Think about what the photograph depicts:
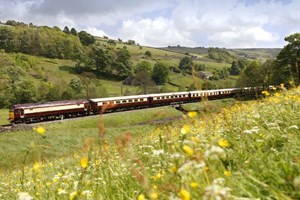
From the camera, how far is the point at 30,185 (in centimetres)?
509

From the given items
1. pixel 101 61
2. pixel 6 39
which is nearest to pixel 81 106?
pixel 101 61

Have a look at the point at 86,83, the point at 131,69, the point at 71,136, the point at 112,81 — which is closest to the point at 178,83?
the point at 131,69

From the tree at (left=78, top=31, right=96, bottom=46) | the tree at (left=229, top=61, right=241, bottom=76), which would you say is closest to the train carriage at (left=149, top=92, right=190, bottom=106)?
the tree at (left=229, top=61, right=241, bottom=76)

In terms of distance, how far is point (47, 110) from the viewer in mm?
43969

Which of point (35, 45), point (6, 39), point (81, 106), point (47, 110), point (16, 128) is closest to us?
point (16, 128)

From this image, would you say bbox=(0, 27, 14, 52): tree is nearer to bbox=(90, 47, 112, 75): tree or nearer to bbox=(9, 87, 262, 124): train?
bbox=(90, 47, 112, 75): tree

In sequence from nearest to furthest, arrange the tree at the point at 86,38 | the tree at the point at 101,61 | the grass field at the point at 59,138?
the grass field at the point at 59,138
the tree at the point at 101,61
the tree at the point at 86,38

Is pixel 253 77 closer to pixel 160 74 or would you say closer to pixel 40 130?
pixel 160 74

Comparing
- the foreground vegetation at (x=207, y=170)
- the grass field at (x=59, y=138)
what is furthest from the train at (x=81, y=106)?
the foreground vegetation at (x=207, y=170)

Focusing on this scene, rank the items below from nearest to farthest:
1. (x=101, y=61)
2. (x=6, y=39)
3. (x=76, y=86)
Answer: (x=76, y=86), (x=101, y=61), (x=6, y=39)

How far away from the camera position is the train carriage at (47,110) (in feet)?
137

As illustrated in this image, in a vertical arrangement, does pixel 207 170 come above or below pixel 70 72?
below

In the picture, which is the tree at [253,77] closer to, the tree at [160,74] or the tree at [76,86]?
the tree at [76,86]

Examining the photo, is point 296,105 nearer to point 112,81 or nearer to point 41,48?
point 112,81
